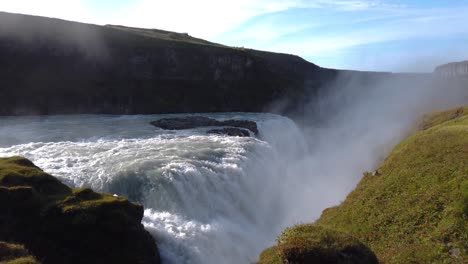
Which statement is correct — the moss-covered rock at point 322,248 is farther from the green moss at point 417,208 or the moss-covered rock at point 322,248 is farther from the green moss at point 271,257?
the green moss at point 417,208

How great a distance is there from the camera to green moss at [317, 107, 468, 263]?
13312 millimetres

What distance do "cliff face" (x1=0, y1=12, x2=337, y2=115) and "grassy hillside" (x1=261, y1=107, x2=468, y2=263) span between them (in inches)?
2039

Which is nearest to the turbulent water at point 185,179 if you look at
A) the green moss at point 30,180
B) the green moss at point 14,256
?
the green moss at point 30,180

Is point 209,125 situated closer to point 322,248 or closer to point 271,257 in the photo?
point 271,257

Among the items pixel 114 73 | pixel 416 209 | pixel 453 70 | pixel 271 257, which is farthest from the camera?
pixel 453 70

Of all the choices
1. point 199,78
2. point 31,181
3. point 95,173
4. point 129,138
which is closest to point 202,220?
point 95,173

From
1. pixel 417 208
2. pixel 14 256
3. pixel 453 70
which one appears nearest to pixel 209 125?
pixel 417 208

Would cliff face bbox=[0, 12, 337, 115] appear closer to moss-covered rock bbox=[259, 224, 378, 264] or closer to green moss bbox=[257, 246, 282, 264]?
green moss bbox=[257, 246, 282, 264]

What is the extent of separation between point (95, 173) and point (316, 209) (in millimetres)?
17699

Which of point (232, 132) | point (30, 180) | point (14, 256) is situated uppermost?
point (14, 256)

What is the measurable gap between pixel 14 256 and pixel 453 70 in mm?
129848

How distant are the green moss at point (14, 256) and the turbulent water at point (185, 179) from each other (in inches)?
335

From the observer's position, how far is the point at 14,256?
977cm

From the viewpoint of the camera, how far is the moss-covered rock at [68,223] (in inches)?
577
